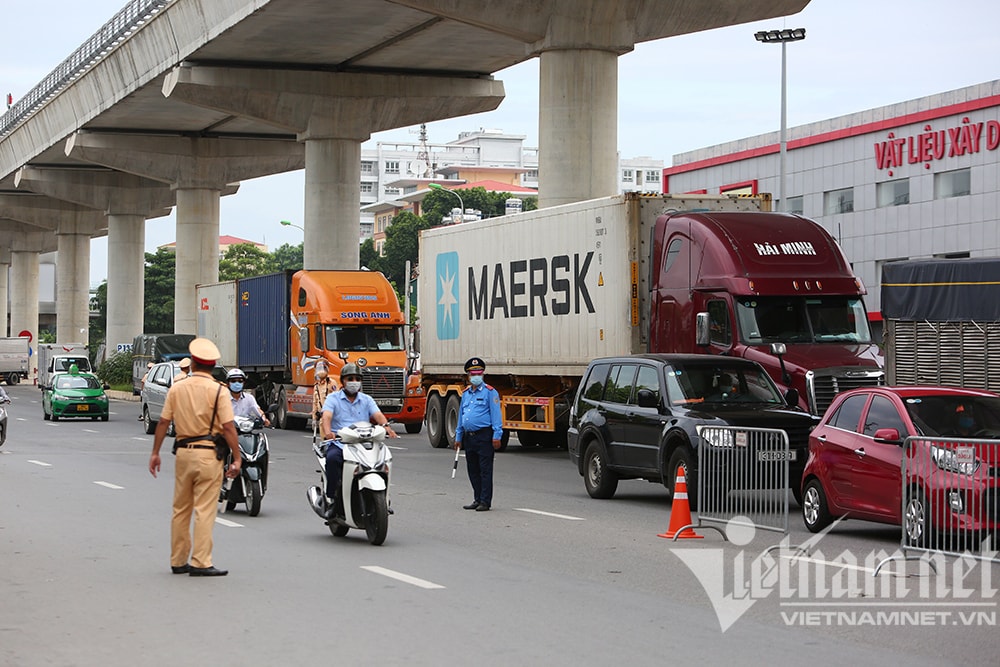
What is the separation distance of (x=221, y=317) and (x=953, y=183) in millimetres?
26883

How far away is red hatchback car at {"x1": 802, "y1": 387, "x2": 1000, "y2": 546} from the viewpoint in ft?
42.4

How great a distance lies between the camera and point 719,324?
22.5 m

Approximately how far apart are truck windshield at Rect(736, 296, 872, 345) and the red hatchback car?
6.41 meters

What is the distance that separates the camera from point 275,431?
124 feet

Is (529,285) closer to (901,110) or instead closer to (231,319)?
(231,319)

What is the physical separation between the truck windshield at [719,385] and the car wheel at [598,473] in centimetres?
146

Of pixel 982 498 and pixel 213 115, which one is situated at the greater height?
pixel 213 115

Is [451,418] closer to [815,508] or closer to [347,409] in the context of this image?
[815,508]

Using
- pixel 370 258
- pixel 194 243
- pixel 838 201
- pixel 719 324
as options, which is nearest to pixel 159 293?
pixel 370 258

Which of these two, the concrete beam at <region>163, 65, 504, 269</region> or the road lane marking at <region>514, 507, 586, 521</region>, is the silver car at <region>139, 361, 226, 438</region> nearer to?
the concrete beam at <region>163, 65, 504, 269</region>

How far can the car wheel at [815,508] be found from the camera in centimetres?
1532

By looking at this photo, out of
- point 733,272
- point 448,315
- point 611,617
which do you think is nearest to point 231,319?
point 448,315

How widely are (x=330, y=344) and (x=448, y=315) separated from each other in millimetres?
4785

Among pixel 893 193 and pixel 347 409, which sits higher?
pixel 893 193
